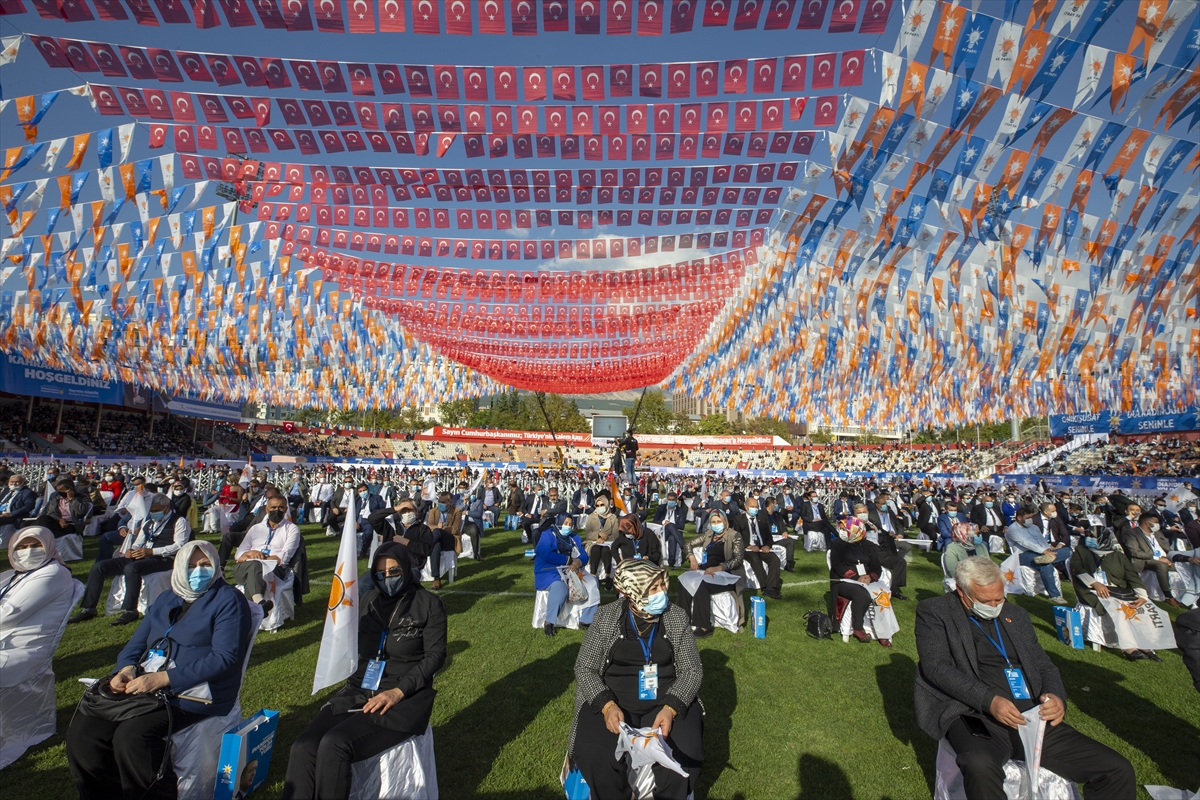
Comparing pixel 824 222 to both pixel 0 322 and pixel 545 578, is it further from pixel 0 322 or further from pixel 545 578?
pixel 0 322

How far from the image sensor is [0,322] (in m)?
20.6

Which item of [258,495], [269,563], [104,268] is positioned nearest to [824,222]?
[269,563]

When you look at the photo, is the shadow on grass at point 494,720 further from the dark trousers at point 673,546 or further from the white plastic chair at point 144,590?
the dark trousers at point 673,546

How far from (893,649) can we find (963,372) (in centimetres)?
1970

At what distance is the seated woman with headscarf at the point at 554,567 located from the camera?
7219 mm

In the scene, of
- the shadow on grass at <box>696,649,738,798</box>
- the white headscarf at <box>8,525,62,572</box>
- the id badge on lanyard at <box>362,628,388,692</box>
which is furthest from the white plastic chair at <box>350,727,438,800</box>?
the white headscarf at <box>8,525,62,572</box>

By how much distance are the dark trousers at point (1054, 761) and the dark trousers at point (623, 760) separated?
1.38 metres

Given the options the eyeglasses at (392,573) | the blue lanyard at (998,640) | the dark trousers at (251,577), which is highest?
the eyeglasses at (392,573)

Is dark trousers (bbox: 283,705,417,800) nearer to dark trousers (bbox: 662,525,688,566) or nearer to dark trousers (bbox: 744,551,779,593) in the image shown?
dark trousers (bbox: 744,551,779,593)

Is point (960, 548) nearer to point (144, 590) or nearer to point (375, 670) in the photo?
point (375, 670)

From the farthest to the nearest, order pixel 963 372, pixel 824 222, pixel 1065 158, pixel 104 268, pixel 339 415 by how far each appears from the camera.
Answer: pixel 339 415
pixel 963 372
pixel 104 268
pixel 824 222
pixel 1065 158

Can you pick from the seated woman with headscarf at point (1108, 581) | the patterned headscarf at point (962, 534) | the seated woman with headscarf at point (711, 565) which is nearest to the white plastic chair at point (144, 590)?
the seated woman with headscarf at point (711, 565)

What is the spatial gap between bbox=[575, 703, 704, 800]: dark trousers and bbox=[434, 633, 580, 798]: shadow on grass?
893mm

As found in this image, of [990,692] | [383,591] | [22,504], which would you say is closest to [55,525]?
[22,504]
